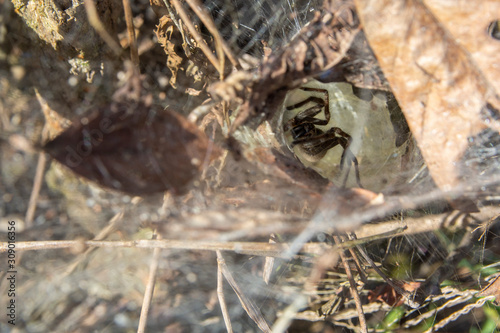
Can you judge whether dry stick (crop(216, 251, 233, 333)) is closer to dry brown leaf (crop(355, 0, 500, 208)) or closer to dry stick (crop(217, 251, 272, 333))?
dry stick (crop(217, 251, 272, 333))

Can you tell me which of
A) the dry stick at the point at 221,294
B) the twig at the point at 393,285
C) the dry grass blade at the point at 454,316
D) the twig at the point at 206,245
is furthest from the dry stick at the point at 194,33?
the dry grass blade at the point at 454,316

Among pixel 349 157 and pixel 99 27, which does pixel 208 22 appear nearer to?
pixel 99 27

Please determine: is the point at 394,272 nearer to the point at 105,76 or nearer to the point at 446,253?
the point at 446,253

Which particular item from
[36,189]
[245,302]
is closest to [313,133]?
[245,302]

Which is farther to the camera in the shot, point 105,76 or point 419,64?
point 105,76

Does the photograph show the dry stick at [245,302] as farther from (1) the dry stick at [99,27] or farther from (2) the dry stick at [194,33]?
(1) the dry stick at [99,27]

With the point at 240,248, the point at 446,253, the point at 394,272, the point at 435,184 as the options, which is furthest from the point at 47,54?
the point at 446,253

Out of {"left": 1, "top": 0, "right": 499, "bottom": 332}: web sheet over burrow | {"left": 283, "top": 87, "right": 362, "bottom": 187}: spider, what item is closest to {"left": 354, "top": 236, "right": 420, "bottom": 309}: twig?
{"left": 1, "top": 0, "right": 499, "bottom": 332}: web sheet over burrow
